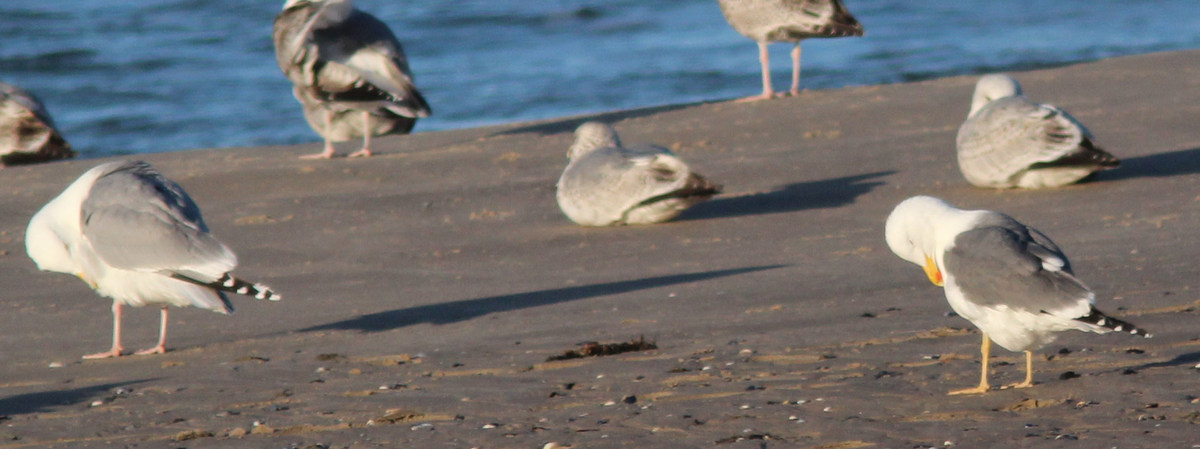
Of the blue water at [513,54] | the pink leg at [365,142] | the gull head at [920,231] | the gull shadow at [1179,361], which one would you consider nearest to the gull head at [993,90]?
the pink leg at [365,142]

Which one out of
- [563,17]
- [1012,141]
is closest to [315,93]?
[1012,141]

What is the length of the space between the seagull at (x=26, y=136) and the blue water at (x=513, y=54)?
3.47 m

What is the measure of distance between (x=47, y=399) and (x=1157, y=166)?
6.89m

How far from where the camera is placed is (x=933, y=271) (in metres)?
5.74

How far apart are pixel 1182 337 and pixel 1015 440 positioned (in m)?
1.59

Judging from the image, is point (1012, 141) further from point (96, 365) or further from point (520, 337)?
point (96, 365)

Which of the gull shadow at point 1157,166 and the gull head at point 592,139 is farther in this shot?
the gull head at point 592,139

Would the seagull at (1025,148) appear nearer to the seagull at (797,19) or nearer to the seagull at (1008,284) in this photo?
the seagull at (1008,284)

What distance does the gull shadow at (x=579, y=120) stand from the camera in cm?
1292

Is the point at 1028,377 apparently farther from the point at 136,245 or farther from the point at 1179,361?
the point at 136,245

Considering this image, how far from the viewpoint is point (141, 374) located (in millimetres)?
6398

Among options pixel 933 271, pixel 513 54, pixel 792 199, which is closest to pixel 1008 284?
pixel 933 271

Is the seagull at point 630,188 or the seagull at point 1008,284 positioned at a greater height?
the seagull at point 1008,284

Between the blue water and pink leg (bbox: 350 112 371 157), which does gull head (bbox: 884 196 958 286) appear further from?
the blue water
